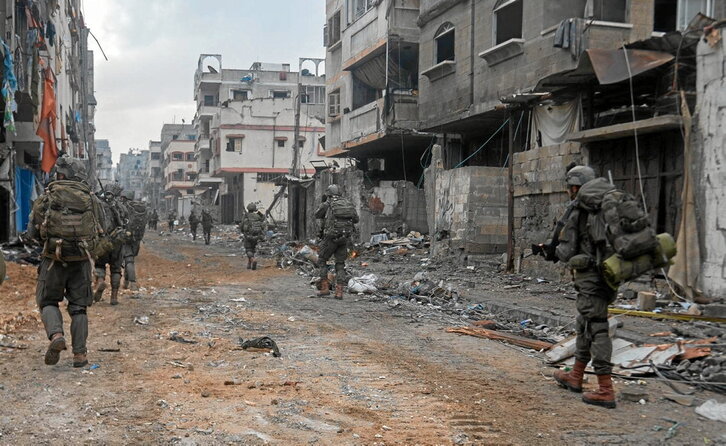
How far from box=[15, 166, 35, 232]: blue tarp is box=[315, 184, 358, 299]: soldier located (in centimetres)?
1151

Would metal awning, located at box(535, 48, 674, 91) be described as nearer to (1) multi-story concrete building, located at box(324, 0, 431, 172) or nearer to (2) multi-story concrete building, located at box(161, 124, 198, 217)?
(1) multi-story concrete building, located at box(324, 0, 431, 172)

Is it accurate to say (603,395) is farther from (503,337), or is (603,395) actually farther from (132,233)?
(132,233)

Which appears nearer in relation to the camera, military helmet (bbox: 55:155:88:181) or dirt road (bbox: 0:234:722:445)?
dirt road (bbox: 0:234:722:445)

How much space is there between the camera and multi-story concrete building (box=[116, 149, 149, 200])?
126m

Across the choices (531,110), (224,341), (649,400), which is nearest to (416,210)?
(531,110)

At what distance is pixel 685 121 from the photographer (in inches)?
356

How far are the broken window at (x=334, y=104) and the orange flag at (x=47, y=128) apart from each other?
10354mm

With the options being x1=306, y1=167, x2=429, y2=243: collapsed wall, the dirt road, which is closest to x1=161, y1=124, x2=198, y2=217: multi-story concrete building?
x1=306, y1=167, x2=429, y2=243: collapsed wall

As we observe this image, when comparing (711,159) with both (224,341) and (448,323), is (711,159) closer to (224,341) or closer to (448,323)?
(448,323)

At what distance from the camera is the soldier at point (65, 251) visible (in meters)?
5.53

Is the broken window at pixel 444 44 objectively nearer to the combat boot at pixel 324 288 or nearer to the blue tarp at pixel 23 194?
the combat boot at pixel 324 288

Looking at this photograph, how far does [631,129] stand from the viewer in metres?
9.71

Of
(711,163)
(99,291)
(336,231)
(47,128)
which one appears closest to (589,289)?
(711,163)

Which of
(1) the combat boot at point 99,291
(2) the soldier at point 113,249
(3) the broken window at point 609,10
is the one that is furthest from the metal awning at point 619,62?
(1) the combat boot at point 99,291
